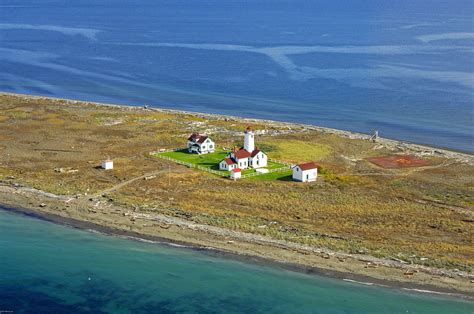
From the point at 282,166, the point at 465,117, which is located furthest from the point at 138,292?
the point at 465,117

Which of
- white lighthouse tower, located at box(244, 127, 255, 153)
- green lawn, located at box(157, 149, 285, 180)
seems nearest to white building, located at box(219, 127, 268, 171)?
white lighthouse tower, located at box(244, 127, 255, 153)

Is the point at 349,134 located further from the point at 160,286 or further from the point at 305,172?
the point at 160,286

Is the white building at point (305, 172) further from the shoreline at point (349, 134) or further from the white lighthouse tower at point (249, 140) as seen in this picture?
the shoreline at point (349, 134)

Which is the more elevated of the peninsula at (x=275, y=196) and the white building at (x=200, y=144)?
the white building at (x=200, y=144)

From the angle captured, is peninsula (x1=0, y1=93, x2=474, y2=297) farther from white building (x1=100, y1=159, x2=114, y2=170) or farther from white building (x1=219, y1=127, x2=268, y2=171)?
white building (x1=219, y1=127, x2=268, y2=171)

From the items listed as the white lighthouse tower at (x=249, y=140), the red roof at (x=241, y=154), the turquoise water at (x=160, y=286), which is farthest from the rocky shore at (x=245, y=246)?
the white lighthouse tower at (x=249, y=140)

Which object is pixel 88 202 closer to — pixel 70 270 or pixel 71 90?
pixel 70 270
